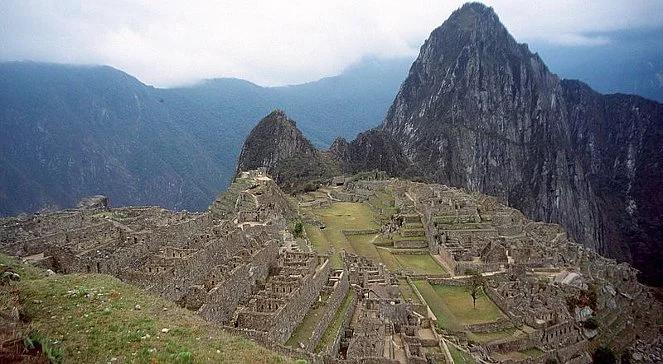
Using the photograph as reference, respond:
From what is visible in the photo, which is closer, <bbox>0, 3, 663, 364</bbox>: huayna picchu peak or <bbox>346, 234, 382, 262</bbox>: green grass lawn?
<bbox>0, 3, 663, 364</bbox>: huayna picchu peak

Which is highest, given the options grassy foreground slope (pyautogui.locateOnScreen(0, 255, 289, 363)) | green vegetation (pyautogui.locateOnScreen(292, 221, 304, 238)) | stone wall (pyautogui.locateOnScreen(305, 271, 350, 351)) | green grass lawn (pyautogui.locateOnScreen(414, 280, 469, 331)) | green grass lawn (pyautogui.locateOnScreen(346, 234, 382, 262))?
grassy foreground slope (pyautogui.locateOnScreen(0, 255, 289, 363))

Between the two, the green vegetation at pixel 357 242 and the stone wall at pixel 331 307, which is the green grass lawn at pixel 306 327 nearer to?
the stone wall at pixel 331 307

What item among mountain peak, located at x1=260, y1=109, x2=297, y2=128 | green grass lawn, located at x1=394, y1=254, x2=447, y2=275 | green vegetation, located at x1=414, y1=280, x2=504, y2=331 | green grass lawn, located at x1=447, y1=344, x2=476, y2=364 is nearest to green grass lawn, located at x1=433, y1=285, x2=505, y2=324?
green vegetation, located at x1=414, y1=280, x2=504, y2=331

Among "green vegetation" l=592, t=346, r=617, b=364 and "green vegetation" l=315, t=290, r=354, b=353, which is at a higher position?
"green vegetation" l=315, t=290, r=354, b=353

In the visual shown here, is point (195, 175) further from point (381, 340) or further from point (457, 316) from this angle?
point (381, 340)

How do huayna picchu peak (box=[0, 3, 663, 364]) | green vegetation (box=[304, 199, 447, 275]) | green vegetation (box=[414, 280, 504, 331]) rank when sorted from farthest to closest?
green vegetation (box=[304, 199, 447, 275]) < green vegetation (box=[414, 280, 504, 331]) < huayna picchu peak (box=[0, 3, 663, 364])

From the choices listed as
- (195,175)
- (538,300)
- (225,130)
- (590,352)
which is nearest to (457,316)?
(538,300)

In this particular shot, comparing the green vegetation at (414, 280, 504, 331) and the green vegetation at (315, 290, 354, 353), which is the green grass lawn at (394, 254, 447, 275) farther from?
Result: the green vegetation at (315, 290, 354, 353)

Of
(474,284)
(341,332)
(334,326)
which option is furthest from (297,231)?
(341,332)
